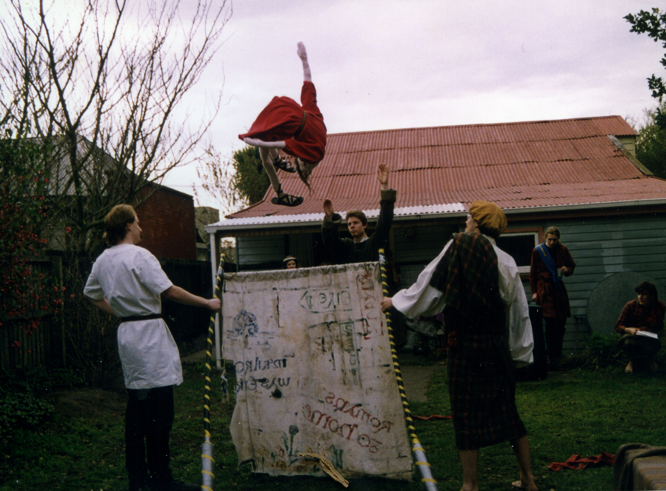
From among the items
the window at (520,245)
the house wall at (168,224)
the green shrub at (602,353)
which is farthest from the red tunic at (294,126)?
the house wall at (168,224)

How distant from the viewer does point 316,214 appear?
11.3m

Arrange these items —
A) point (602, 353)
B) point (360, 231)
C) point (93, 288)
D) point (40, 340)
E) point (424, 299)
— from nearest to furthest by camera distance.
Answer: point (424, 299)
point (93, 288)
point (360, 231)
point (40, 340)
point (602, 353)

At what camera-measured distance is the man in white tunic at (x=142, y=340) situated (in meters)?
3.54

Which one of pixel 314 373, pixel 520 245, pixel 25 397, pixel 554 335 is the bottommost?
pixel 25 397

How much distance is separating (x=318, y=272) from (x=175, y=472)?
6.81 feet

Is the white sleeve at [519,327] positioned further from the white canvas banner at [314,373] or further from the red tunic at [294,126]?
the red tunic at [294,126]

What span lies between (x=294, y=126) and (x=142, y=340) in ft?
5.78

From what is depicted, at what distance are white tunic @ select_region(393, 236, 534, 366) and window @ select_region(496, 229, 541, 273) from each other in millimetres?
7317

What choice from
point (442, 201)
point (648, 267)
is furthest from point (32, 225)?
point (648, 267)

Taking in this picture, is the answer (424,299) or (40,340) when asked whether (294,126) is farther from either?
(40,340)

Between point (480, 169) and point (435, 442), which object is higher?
point (480, 169)

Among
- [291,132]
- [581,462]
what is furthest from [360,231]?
[581,462]

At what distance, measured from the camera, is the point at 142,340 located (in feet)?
11.6

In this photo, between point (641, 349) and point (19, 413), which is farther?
point (641, 349)
